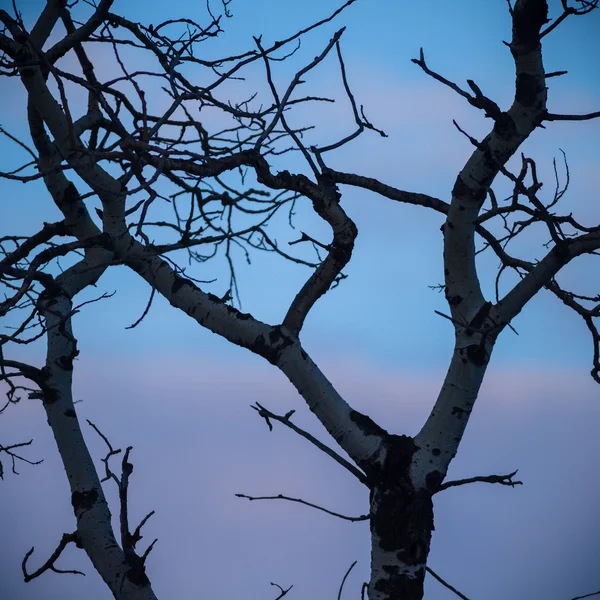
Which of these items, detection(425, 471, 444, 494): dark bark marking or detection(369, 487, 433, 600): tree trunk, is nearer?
detection(369, 487, 433, 600): tree trunk

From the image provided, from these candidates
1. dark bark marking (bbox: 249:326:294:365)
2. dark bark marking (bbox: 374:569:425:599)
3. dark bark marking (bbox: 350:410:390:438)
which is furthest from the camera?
dark bark marking (bbox: 249:326:294:365)

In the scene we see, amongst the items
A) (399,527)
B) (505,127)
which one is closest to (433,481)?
(399,527)

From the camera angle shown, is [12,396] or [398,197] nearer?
[398,197]

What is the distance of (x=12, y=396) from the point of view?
414 cm

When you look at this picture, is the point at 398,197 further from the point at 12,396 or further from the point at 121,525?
the point at 12,396

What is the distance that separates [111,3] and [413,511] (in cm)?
291

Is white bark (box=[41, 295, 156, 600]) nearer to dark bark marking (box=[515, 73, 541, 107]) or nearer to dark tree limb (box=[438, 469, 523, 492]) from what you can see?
dark tree limb (box=[438, 469, 523, 492])

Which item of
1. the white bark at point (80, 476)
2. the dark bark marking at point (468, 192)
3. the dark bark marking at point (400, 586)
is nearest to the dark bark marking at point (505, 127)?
the dark bark marking at point (468, 192)

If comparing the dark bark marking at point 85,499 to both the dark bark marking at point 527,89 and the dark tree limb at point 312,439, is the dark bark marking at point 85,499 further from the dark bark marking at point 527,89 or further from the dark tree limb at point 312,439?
the dark bark marking at point 527,89

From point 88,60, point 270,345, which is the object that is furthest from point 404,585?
point 88,60

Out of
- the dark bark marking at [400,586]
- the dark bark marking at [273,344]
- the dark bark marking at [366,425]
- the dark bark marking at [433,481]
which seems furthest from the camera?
the dark bark marking at [273,344]

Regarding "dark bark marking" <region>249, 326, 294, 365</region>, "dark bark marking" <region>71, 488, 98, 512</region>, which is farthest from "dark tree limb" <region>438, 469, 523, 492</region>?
"dark bark marking" <region>71, 488, 98, 512</region>

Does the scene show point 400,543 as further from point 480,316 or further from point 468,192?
point 468,192

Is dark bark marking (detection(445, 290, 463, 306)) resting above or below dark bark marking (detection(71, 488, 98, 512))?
above
